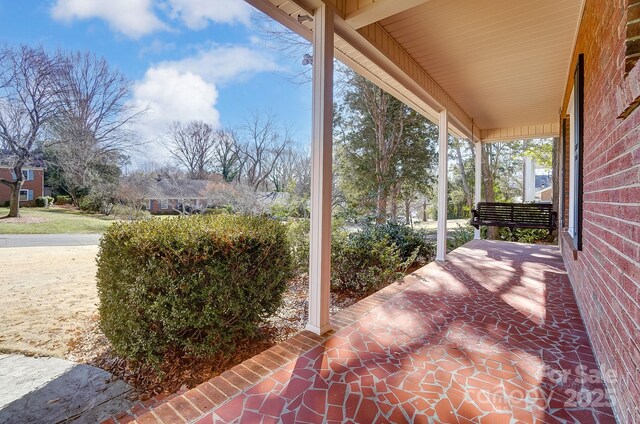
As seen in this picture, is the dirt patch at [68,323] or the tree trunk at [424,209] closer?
the dirt patch at [68,323]

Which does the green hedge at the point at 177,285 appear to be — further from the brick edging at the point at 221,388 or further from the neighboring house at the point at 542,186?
the neighboring house at the point at 542,186

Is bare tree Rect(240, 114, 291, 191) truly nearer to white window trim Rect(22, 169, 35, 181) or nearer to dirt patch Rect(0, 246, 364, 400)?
dirt patch Rect(0, 246, 364, 400)

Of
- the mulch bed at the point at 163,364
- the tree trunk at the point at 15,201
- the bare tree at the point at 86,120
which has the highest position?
the bare tree at the point at 86,120

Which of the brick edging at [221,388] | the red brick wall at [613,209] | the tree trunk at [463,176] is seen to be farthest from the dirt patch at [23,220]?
the tree trunk at [463,176]

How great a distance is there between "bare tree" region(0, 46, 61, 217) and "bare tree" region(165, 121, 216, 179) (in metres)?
0.97

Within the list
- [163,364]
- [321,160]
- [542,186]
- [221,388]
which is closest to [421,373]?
[221,388]

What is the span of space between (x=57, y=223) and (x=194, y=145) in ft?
5.22

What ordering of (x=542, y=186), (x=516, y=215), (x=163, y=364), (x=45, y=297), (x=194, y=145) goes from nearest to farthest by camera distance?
(x=163, y=364) → (x=45, y=297) → (x=194, y=145) → (x=516, y=215) → (x=542, y=186)

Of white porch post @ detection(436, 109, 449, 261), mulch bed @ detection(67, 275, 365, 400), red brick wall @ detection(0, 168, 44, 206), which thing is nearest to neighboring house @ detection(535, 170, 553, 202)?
white porch post @ detection(436, 109, 449, 261)

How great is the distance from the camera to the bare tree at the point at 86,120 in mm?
1983

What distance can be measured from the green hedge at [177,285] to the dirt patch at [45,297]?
288 mm

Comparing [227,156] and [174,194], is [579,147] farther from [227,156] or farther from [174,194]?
[227,156]

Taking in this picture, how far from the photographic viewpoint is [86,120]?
207 centimetres

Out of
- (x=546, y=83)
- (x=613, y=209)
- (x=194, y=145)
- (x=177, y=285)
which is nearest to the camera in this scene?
(x=613, y=209)
